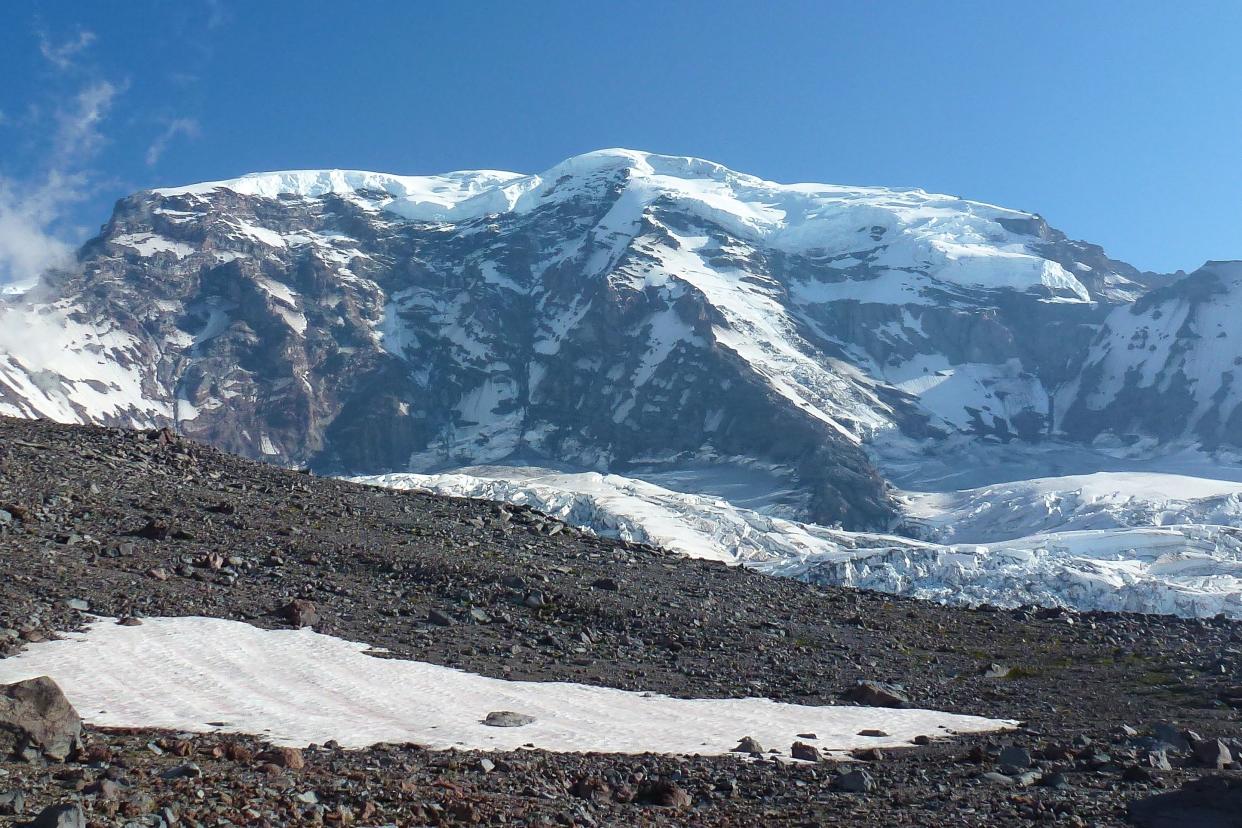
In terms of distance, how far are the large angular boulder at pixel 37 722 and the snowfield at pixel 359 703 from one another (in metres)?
3.96

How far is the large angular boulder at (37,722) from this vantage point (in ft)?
57.5

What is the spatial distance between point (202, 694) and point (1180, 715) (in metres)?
25.4

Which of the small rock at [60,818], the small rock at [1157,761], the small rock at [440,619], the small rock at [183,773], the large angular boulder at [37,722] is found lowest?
the small rock at [1157,761]

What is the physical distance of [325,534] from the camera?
45969mm

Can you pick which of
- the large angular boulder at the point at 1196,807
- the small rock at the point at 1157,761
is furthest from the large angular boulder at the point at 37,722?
the small rock at the point at 1157,761

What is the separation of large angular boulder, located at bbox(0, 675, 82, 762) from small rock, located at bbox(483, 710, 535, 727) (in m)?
8.98

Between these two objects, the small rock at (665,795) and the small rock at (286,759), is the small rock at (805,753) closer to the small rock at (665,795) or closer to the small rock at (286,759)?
the small rock at (665,795)

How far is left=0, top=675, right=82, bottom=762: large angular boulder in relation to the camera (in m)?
17.5

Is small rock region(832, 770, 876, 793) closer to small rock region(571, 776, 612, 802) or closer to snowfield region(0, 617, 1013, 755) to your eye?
snowfield region(0, 617, 1013, 755)

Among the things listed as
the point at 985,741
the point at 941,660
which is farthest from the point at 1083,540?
the point at 985,741

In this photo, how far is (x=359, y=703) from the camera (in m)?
26.2

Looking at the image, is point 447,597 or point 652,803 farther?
point 447,597

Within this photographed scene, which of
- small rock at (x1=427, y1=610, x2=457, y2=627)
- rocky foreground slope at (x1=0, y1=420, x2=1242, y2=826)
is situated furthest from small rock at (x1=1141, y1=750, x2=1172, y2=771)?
small rock at (x1=427, y1=610, x2=457, y2=627)

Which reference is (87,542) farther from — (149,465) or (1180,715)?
(1180,715)
